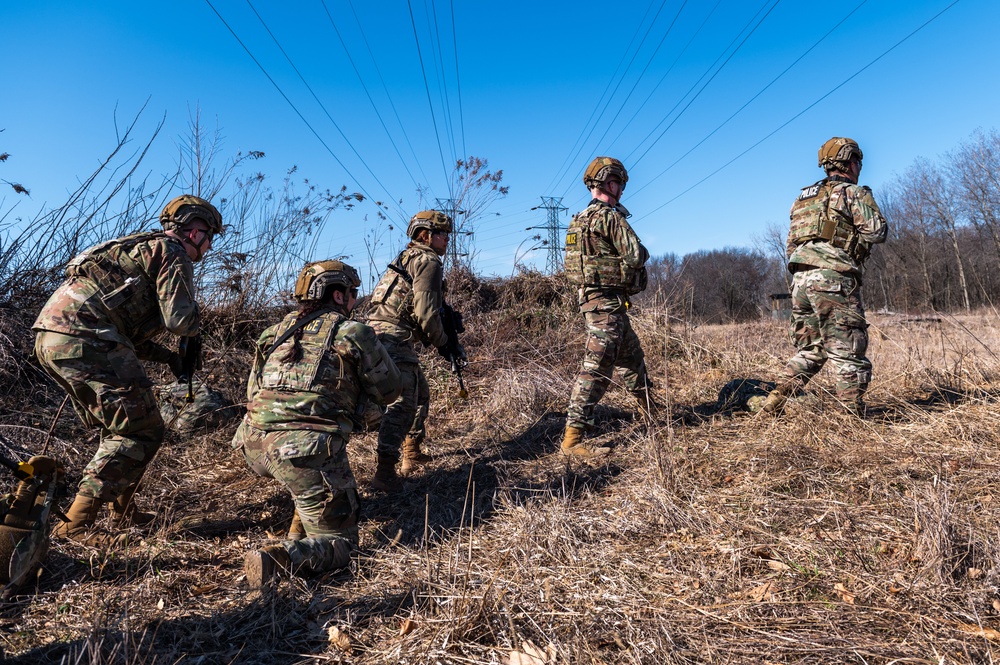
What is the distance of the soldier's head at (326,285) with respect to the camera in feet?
11.1

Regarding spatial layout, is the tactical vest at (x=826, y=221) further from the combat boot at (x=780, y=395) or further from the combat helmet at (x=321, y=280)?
the combat helmet at (x=321, y=280)

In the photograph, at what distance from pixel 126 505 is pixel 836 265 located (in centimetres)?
518

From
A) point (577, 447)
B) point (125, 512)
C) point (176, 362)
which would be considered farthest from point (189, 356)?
point (577, 447)


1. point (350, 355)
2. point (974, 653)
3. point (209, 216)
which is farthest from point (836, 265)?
point (209, 216)

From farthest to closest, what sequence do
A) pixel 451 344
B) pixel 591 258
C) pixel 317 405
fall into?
1. pixel 451 344
2. pixel 591 258
3. pixel 317 405

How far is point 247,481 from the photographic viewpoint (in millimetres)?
4367

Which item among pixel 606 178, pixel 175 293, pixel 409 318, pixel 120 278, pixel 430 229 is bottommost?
pixel 409 318

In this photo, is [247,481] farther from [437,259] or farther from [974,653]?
[974,653]

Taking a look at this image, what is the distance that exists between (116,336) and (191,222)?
30.7 inches

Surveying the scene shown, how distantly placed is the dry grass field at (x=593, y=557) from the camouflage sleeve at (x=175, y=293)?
1.15m

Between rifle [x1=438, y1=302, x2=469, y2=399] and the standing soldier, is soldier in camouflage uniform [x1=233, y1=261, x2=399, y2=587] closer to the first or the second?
the standing soldier

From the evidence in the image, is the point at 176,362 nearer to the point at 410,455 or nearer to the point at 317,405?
the point at 317,405

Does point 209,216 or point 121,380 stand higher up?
point 209,216

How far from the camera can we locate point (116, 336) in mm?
3391
